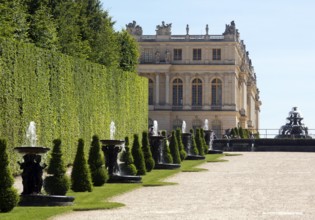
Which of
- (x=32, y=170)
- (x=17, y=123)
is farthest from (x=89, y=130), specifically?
(x=32, y=170)

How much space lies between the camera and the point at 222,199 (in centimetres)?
2130

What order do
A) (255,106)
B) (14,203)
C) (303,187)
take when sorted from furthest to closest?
(255,106) → (303,187) → (14,203)

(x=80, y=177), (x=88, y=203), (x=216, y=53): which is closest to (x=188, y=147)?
(x=80, y=177)

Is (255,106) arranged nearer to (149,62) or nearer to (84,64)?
(149,62)

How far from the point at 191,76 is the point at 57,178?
279ft

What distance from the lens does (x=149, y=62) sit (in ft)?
347

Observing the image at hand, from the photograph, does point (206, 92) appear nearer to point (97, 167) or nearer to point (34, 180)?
point (97, 167)

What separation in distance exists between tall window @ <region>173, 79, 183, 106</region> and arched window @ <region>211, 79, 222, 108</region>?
12.3 ft

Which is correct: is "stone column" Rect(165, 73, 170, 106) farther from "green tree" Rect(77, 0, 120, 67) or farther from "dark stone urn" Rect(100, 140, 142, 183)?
"dark stone urn" Rect(100, 140, 142, 183)

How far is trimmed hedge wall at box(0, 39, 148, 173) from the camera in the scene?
94.5ft

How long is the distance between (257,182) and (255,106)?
121m

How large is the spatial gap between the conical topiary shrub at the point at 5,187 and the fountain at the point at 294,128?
2306 inches

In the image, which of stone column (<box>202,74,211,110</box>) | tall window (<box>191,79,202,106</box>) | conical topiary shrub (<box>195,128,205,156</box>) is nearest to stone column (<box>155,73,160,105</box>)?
tall window (<box>191,79,202,106</box>)

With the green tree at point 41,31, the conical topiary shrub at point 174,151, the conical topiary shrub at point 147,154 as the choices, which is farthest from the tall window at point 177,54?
the conical topiary shrub at point 147,154
